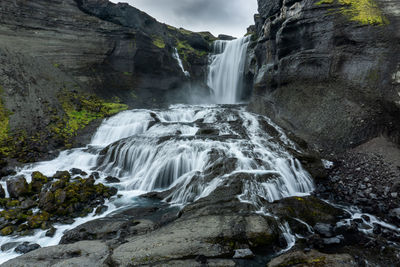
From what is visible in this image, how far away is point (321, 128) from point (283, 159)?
4.85 m

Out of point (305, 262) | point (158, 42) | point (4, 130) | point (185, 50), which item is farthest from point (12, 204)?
point (185, 50)

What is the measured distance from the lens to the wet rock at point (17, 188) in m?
8.80

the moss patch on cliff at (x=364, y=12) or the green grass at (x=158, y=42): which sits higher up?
the green grass at (x=158, y=42)

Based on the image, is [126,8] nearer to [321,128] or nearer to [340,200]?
[321,128]

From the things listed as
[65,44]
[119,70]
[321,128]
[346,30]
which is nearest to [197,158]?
[321,128]

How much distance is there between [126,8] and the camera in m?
28.9

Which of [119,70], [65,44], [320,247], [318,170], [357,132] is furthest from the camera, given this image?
[119,70]

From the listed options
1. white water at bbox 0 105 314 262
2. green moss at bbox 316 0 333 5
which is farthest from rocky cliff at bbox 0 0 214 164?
green moss at bbox 316 0 333 5

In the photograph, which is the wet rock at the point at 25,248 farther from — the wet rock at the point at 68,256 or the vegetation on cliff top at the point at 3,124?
the vegetation on cliff top at the point at 3,124

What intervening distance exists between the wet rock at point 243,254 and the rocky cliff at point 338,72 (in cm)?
1038

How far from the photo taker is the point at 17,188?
8.88 meters

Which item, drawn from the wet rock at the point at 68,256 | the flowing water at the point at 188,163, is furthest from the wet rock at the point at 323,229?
the wet rock at the point at 68,256

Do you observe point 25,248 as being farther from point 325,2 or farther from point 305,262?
point 325,2

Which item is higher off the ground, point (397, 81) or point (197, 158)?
point (397, 81)
